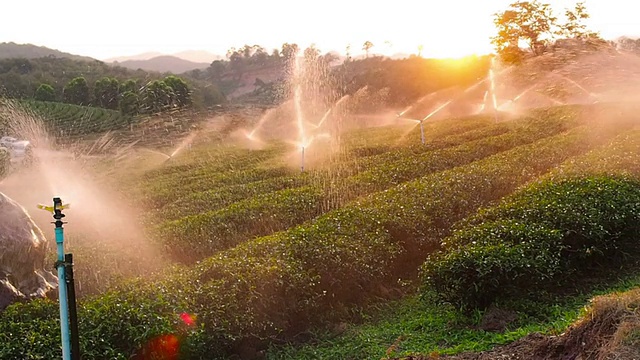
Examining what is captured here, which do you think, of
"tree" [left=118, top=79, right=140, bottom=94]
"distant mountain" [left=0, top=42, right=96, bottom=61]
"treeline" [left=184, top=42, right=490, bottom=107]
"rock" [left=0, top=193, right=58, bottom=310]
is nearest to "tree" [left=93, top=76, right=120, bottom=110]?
"tree" [left=118, top=79, right=140, bottom=94]

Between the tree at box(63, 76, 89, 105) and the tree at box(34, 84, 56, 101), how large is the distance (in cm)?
153

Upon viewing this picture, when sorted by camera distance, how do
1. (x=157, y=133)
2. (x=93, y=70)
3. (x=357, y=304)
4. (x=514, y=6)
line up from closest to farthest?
(x=357, y=304) < (x=514, y=6) < (x=157, y=133) < (x=93, y=70)

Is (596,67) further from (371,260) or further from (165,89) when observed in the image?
(165,89)

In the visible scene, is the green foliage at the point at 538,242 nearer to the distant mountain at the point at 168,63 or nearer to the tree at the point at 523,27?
the tree at the point at 523,27

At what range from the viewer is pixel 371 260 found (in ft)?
30.5

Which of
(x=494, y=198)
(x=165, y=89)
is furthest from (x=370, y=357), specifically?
(x=165, y=89)

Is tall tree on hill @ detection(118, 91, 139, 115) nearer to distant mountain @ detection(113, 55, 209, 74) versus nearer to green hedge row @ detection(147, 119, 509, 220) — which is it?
green hedge row @ detection(147, 119, 509, 220)

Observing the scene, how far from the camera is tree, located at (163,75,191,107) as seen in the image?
2120 inches

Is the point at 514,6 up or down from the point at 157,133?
up

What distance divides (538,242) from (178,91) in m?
49.4

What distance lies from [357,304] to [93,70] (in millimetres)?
66612

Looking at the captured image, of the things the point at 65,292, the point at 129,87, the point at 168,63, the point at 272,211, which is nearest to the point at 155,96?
the point at 129,87

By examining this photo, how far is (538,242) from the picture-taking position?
8.24 m

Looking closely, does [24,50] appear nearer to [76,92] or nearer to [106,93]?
[76,92]
